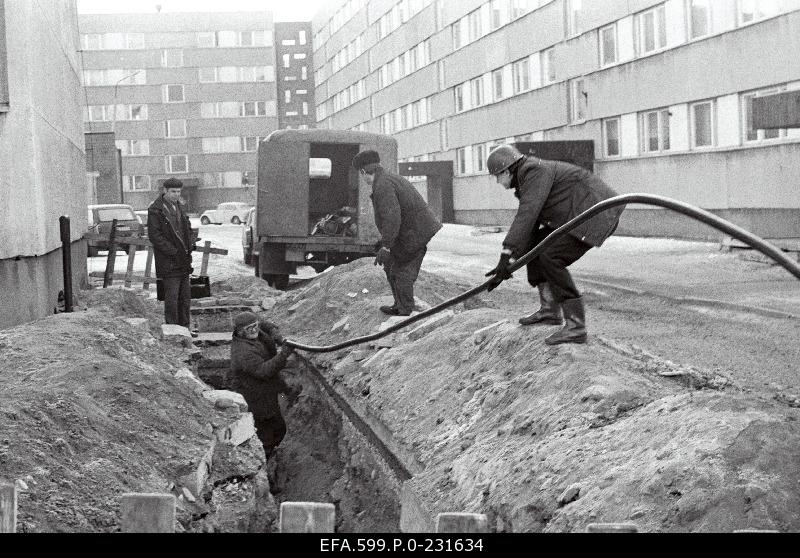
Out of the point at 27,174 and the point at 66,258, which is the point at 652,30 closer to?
the point at 66,258

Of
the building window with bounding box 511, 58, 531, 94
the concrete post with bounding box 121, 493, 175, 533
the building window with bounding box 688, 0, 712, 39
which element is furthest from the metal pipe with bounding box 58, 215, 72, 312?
the building window with bounding box 511, 58, 531, 94

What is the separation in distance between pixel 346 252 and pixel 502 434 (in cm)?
1308

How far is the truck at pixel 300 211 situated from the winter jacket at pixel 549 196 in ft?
37.8

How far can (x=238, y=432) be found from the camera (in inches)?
328

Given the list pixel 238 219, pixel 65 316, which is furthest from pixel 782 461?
pixel 238 219

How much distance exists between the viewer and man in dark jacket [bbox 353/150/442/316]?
424 inches

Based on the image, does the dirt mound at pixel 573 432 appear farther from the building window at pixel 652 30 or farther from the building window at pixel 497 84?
the building window at pixel 497 84

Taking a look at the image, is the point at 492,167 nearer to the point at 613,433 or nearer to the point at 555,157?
the point at 613,433

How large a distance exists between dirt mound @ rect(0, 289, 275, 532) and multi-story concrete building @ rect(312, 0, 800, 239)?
58.7 ft

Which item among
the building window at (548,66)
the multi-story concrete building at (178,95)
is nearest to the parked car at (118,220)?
the building window at (548,66)

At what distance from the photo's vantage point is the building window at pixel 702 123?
26.5m

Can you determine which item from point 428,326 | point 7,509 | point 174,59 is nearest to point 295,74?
point 174,59

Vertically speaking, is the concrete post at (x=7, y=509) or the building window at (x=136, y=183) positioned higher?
the building window at (x=136, y=183)

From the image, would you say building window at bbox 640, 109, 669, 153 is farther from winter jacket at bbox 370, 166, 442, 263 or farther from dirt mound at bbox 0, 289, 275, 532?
dirt mound at bbox 0, 289, 275, 532
